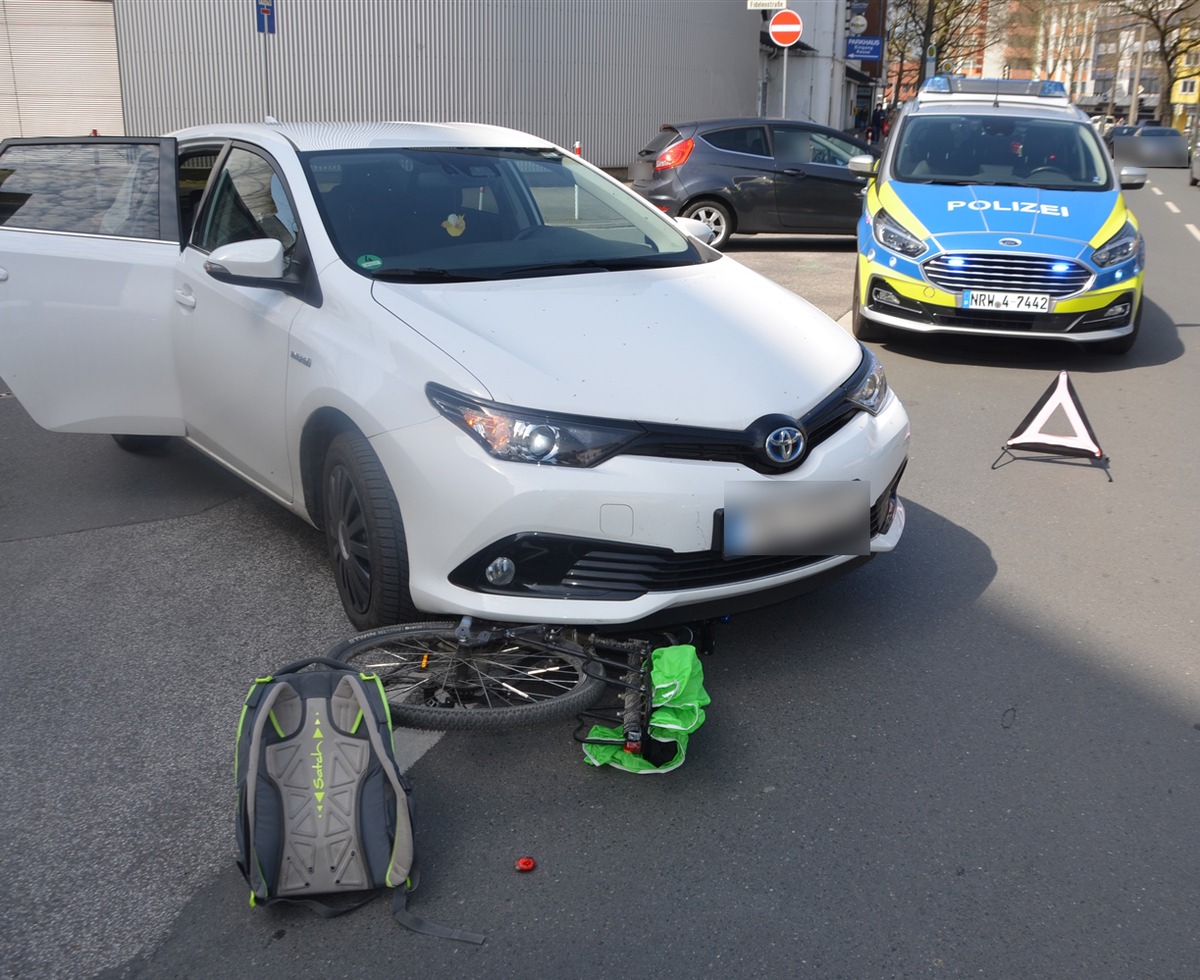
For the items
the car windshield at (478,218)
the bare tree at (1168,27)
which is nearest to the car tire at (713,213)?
the car windshield at (478,218)

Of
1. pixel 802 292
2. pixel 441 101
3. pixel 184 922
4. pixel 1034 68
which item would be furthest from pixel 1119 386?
pixel 1034 68

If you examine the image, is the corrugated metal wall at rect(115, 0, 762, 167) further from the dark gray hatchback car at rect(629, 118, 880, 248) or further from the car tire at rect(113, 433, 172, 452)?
the car tire at rect(113, 433, 172, 452)

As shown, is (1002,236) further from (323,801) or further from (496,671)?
(323,801)

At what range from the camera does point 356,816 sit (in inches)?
112

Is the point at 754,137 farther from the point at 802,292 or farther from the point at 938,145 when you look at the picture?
the point at 938,145

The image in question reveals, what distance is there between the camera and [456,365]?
3582 mm

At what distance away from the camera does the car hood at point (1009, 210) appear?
8.12 metres

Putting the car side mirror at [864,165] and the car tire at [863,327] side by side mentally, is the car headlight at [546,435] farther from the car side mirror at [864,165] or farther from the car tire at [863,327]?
the car side mirror at [864,165]

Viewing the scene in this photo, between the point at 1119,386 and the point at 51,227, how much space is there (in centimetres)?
642

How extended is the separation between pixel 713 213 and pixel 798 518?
457 inches

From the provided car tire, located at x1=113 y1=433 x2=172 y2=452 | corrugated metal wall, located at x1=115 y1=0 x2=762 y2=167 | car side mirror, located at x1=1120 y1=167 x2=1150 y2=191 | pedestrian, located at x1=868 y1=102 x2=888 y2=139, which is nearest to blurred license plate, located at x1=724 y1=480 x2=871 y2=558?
car tire, located at x1=113 y1=433 x2=172 y2=452

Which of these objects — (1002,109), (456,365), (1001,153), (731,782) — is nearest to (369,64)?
(1002,109)

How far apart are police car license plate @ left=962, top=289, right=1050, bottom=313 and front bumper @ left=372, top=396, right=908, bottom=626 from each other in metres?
4.89

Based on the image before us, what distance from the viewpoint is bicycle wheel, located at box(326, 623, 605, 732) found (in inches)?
135
